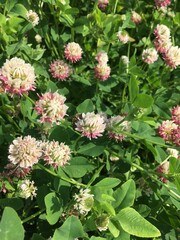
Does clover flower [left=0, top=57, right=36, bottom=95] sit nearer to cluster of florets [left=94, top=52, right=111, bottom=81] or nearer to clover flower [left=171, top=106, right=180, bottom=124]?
cluster of florets [left=94, top=52, right=111, bottom=81]

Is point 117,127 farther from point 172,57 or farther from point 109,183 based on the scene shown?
point 172,57

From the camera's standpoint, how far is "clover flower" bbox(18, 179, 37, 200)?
172 centimetres

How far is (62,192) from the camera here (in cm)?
168

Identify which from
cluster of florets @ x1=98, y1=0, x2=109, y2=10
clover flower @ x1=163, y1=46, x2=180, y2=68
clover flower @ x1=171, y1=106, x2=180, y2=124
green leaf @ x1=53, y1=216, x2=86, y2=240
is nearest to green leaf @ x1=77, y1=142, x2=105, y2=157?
green leaf @ x1=53, y1=216, x2=86, y2=240

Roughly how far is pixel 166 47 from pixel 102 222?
126 cm

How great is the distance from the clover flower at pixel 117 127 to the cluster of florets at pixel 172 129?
284mm

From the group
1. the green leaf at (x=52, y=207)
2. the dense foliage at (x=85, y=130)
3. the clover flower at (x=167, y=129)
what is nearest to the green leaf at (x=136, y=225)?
the dense foliage at (x=85, y=130)

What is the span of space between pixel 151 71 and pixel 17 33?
0.80 m

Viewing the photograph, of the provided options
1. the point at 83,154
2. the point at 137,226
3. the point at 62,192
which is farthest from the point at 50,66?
the point at 137,226

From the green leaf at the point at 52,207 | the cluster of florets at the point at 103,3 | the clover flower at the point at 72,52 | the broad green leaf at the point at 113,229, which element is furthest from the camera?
the cluster of florets at the point at 103,3

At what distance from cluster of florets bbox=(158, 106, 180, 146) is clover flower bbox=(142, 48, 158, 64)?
0.37 m

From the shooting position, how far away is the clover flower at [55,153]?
1.65 m

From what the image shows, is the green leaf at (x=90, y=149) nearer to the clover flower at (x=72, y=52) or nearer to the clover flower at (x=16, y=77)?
the clover flower at (x=16, y=77)

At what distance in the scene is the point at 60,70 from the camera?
227 cm
